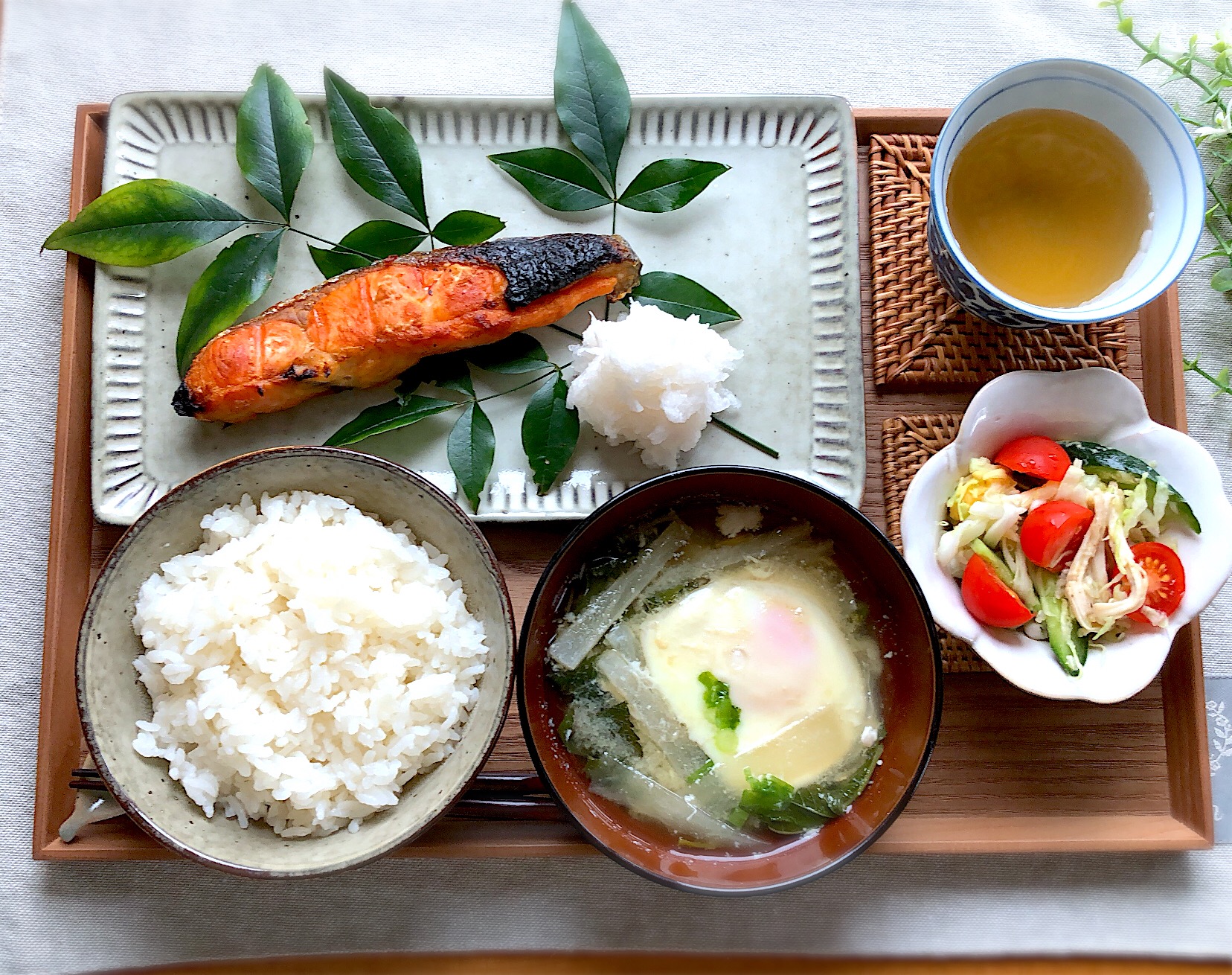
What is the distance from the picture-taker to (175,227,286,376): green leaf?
5.64 ft

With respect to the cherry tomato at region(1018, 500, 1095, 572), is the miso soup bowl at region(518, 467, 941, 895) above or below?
below

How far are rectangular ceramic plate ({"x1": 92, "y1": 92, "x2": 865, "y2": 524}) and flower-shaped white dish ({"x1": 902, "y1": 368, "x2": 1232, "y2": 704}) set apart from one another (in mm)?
162

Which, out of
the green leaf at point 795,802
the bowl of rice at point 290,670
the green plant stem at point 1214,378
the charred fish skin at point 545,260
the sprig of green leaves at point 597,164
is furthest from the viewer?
the green plant stem at point 1214,378

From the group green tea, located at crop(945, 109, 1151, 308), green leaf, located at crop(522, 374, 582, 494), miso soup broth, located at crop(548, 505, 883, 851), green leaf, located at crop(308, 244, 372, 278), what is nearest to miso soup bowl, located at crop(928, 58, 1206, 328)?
green tea, located at crop(945, 109, 1151, 308)

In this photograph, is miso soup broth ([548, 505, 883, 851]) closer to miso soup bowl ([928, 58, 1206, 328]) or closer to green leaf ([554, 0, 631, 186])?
miso soup bowl ([928, 58, 1206, 328])

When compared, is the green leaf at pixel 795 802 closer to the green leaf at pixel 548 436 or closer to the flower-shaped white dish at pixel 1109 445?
the flower-shaped white dish at pixel 1109 445

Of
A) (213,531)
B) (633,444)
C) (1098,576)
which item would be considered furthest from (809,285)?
(213,531)

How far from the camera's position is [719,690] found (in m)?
1.58

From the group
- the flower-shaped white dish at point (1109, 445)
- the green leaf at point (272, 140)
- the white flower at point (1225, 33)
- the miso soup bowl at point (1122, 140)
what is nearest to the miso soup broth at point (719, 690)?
the flower-shaped white dish at point (1109, 445)

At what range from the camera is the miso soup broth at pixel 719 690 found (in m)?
1.58

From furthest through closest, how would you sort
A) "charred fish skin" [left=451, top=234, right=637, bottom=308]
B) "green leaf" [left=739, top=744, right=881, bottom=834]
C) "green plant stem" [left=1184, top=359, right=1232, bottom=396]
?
"green plant stem" [left=1184, top=359, right=1232, bottom=396], "charred fish skin" [left=451, top=234, right=637, bottom=308], "green leaf" [left=739, top=744, right=881, bottom=834]

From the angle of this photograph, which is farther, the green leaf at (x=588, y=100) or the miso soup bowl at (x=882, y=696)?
the green leaf at (x=588, y=100)

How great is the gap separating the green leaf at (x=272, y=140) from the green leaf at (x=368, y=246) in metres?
0.12

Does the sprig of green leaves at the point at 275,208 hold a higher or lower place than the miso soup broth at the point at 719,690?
higher
